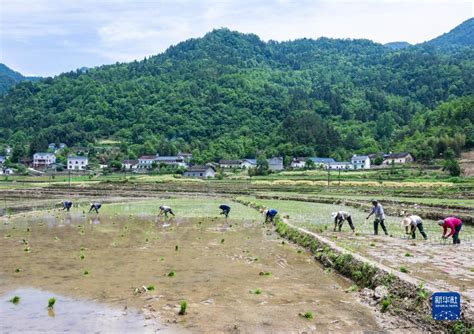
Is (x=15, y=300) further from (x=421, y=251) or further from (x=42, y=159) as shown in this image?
(x=42, y=159)

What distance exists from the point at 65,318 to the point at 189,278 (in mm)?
4477

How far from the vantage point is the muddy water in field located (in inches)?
407

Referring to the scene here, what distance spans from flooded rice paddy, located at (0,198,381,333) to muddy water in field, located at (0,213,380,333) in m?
0.03

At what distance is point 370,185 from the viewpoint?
65.9 metres

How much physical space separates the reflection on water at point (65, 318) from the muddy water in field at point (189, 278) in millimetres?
94

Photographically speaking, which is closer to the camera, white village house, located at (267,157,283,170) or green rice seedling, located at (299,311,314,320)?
green rice seedling, located at (299,311,314,320)

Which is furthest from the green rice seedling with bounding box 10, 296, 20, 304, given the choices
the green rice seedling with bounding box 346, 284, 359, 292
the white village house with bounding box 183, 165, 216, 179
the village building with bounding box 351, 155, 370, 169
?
the village building with bounding box 351, 155, 370, 169

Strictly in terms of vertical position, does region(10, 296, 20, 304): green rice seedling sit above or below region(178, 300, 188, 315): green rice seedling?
below

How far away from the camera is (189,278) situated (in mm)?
14070

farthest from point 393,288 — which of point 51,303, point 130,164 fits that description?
point 130,164

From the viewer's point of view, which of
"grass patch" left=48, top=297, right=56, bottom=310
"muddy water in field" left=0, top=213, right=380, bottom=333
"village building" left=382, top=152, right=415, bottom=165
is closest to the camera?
"muddy water in field" left=0, top=213, right=380, bottom=333

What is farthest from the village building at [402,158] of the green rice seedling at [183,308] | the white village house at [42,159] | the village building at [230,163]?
the green rice seedling at [183,308]

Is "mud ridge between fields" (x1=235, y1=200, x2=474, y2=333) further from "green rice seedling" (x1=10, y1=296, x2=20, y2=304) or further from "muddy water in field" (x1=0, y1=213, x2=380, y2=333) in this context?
"green rice seedling" (x1=10, y1=296, x2=20, y2=304)

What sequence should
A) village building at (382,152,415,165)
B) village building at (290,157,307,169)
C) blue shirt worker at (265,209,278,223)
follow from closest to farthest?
blue shirt worker at (265,209,278,223)
village building at (382,152,415,165)
village building at (290,157,307,169)
